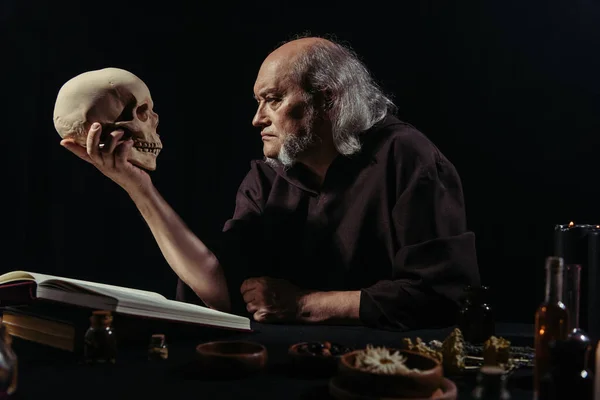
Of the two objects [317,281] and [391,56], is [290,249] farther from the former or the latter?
[391,56]

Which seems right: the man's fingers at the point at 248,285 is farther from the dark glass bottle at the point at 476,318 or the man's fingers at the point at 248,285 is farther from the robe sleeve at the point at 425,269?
the dark glass bottle at the point at 476,318

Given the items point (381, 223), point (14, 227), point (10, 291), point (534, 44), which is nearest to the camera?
point (10, 291)

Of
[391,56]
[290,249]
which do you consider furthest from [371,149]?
[391,56]

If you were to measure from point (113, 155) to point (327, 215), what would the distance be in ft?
2.88

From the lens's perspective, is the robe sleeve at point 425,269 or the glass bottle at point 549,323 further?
the robe sleeve at point 425,269

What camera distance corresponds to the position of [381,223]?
2896 mm

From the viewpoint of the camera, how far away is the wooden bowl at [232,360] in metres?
1.71

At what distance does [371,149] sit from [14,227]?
1.87 metres

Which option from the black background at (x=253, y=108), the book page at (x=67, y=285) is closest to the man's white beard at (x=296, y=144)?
the black background at (x=253, y=108)

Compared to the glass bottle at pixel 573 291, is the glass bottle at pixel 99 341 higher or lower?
lower

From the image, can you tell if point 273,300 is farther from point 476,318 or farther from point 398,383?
point 398,383

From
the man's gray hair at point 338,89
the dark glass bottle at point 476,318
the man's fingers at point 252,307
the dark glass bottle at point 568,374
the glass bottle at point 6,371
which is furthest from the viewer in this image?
the man's gray hair at point 338,89

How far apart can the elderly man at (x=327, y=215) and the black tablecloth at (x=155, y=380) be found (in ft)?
2.09

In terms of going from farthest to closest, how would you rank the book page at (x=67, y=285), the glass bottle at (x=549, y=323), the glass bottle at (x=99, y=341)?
the book page at (x=67, y=285) < the glass bottle at (x=99, y=341) < the glass bottle at (x=549, y=323)
